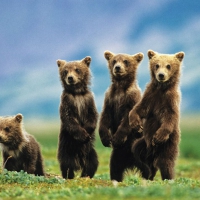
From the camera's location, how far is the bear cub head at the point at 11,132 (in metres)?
12.7

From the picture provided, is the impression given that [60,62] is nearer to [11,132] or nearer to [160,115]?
[11,132]

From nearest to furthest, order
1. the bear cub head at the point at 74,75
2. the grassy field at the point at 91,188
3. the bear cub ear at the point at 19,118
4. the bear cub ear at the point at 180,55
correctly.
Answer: the grassy field at the point at 91,188, the bear cub ear at the point at 180,55, the bear cub head at the point at 74,75, the bear cub ear at the point at 19,118

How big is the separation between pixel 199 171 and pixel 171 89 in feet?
28.8

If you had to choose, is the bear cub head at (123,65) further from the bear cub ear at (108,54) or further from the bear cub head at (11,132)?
the bear cub head at (11,132)

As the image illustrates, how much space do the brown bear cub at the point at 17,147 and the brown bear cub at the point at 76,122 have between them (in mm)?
1003

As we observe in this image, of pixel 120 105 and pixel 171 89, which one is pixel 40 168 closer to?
pixel 120 105

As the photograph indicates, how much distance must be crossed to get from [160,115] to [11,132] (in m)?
4.29

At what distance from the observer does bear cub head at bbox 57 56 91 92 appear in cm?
1155

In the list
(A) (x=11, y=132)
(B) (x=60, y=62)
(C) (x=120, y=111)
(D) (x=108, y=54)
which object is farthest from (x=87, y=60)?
(A) (x=11, y=132)

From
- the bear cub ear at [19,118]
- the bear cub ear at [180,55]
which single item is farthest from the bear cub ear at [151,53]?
the bear cub ear at [19,118]

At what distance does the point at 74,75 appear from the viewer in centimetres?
1159

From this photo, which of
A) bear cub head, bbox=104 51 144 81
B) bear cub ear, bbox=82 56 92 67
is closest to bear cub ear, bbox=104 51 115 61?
bear cub head, bbox=104 51 144 81

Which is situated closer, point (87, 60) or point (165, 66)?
point (165, 66)

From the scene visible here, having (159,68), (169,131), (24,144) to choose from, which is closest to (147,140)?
(169,131)
